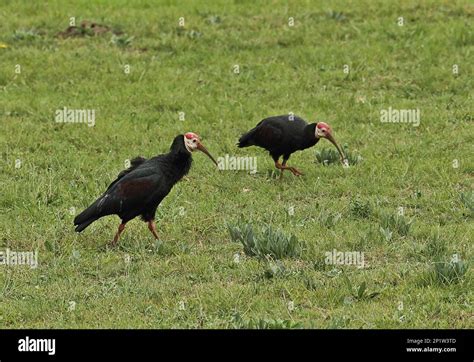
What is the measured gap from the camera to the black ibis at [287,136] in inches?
562

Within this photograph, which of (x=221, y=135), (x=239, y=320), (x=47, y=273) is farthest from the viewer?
(x=221, y=135)

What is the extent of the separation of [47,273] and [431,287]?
3.86 metres

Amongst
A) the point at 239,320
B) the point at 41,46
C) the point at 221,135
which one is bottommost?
the point at 239,320

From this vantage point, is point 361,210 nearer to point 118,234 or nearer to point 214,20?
point 118,234

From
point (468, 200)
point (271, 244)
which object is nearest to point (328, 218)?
point (271, 244)

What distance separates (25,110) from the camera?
17391 mm

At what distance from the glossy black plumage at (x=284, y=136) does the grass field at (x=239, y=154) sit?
42 centimetres

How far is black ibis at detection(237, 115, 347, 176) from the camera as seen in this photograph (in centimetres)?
1428

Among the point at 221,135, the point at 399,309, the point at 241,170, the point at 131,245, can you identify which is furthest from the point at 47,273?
the point at 221,135

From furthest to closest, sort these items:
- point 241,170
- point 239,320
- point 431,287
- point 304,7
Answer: point 304,7 → point 241,170 → point 431,287 → point 239,320

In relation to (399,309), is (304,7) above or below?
above

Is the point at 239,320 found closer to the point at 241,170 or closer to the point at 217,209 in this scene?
the point at 217,209

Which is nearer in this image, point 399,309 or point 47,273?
point 399,309

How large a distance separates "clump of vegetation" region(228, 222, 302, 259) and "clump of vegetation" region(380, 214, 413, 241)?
1.24m
